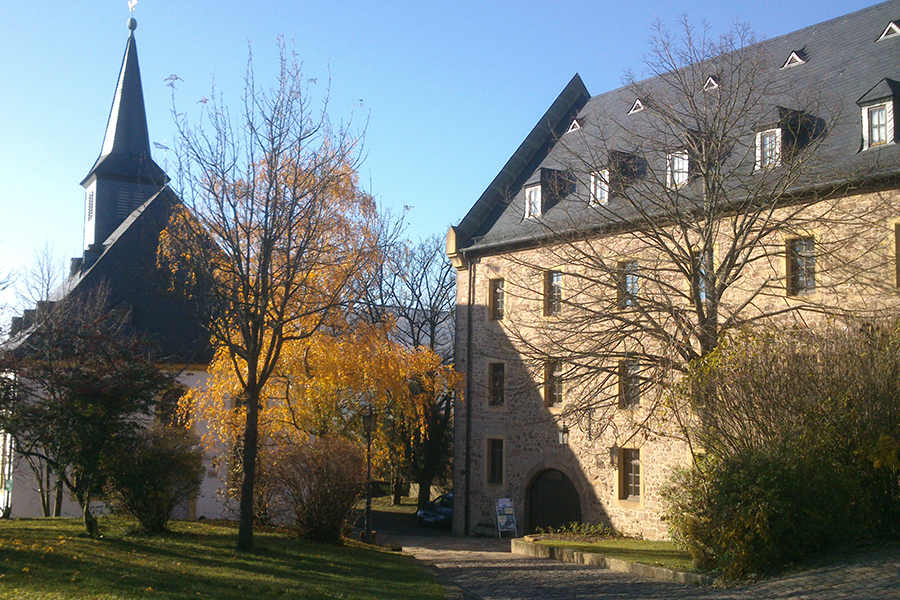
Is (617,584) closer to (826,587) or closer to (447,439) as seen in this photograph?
(826,587)

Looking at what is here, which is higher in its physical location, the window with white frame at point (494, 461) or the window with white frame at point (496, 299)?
the window with white frame at point (496, 299)

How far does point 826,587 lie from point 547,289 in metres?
12.3

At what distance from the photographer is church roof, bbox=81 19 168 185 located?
111 ft

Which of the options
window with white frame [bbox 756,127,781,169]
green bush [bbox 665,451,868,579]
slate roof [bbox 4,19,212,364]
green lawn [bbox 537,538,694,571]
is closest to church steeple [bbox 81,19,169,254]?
slate roof [bbox 4,19,212,364]

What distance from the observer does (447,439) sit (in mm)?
35188

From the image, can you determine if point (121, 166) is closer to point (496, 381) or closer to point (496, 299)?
point (496, 299)

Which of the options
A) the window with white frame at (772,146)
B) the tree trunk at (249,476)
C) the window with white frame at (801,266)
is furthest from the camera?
the window with white frame at (772,146)

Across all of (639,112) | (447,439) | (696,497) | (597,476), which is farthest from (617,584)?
(447,439)

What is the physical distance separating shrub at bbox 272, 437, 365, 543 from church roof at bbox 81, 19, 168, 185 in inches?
892

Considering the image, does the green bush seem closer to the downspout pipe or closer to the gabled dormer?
the gabled dormer

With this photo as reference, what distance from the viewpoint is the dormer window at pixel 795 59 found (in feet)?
67.7

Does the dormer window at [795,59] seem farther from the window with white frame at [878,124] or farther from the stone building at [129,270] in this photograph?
the stone building at [129,270]

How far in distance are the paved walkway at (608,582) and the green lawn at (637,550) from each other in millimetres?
651

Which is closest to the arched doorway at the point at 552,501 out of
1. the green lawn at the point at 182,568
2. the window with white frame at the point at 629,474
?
the window with white frame at the point at 629,474
